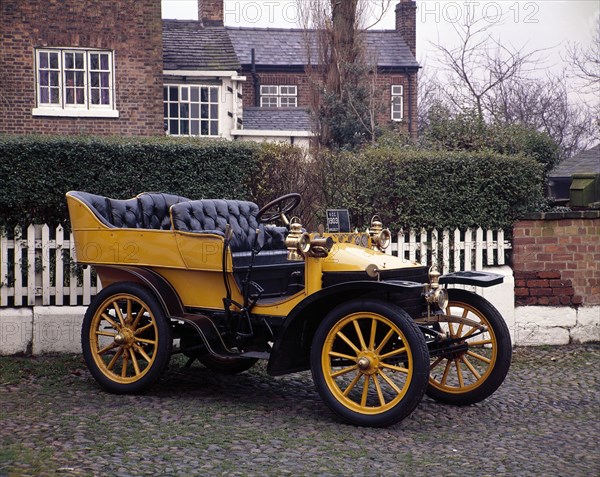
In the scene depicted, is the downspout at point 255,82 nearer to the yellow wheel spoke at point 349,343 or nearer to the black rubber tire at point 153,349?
the black rubber tire at point 153,349

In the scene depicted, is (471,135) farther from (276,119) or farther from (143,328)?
(276,119)

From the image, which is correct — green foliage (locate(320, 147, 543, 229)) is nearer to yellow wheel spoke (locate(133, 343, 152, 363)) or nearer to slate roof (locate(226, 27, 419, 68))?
yellow wheel spoke (locate(133, 343, 152, 363))

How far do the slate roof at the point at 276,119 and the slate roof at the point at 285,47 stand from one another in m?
6.60

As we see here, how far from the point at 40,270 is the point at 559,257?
5.18 m

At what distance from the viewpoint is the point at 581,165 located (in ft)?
97.1

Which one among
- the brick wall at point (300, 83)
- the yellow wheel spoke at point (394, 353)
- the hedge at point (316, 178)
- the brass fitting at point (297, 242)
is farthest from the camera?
the brick wall at point (300, 83)

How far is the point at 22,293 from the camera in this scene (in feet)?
27.7

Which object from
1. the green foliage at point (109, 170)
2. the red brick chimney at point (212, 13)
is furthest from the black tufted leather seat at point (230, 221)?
the red brick chimney at point (212, 13)

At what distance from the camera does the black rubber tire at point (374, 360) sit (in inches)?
218

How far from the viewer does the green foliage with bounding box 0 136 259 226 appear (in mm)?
8414

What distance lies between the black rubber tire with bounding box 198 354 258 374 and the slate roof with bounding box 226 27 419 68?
27.0m

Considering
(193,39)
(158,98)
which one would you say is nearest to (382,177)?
(158,98)

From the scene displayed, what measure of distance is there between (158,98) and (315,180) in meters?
11.1

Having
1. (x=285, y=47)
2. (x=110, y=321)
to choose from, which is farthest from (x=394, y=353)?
(x=285, y=47)
